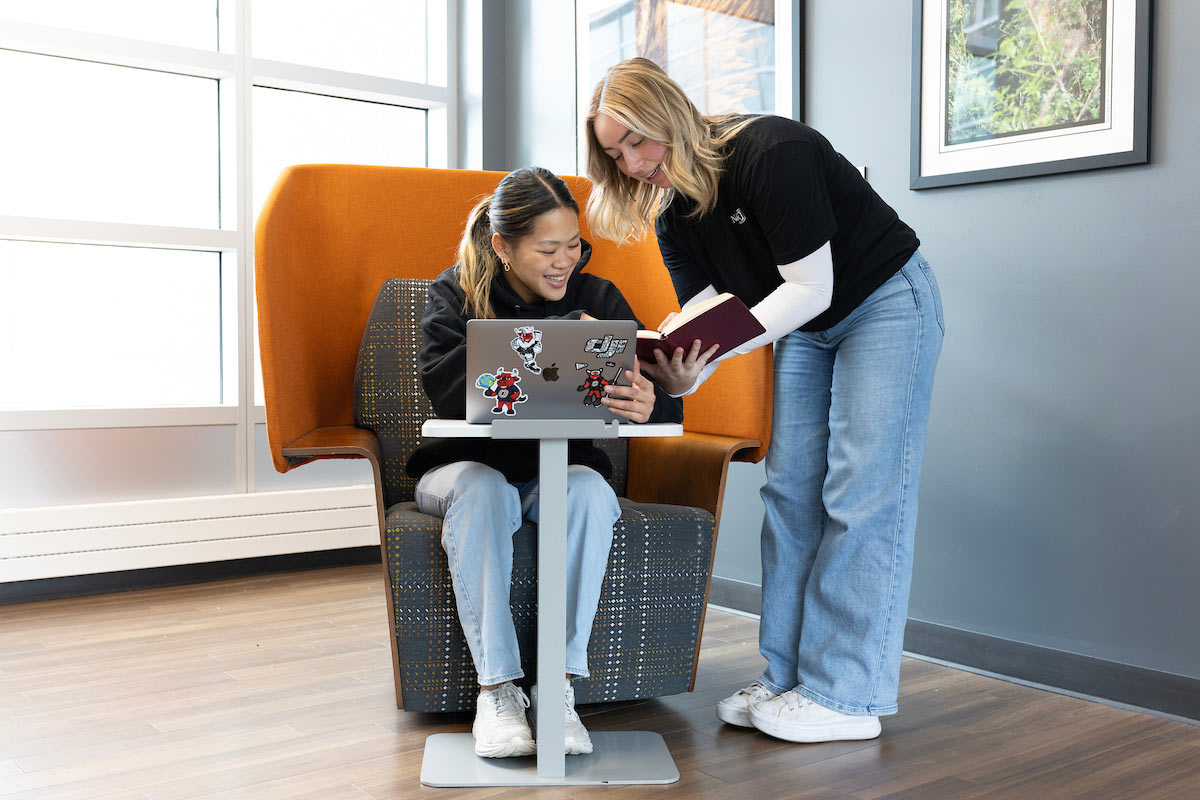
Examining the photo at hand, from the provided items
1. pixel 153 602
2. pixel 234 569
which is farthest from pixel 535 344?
pixel 234 569

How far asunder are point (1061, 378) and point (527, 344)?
1176 mm

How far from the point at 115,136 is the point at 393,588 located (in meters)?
2.16

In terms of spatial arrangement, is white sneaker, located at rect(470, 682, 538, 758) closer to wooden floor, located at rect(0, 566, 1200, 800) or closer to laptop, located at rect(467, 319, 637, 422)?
wooden floor, located at rect(0, 566, 1200, 800)

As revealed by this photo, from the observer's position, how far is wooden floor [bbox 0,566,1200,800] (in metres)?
1.55

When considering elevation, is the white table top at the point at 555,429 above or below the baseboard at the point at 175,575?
above

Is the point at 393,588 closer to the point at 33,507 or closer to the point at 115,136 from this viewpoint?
the point at 33,507

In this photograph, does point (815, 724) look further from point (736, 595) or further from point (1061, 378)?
point (736, 595)

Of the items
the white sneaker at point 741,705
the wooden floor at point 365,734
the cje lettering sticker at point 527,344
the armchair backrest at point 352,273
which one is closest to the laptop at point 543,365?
the cje lettering sticker at point 527,344

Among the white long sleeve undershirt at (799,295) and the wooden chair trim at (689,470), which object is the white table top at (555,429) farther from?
the wooden chair trim at (689,470)

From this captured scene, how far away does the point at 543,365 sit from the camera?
4.69 ft

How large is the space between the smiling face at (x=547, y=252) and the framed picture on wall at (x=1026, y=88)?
924 mm

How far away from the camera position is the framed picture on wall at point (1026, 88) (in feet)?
6.28

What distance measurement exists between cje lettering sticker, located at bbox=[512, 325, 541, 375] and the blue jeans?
0.60 meters

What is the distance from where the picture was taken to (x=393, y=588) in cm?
171
